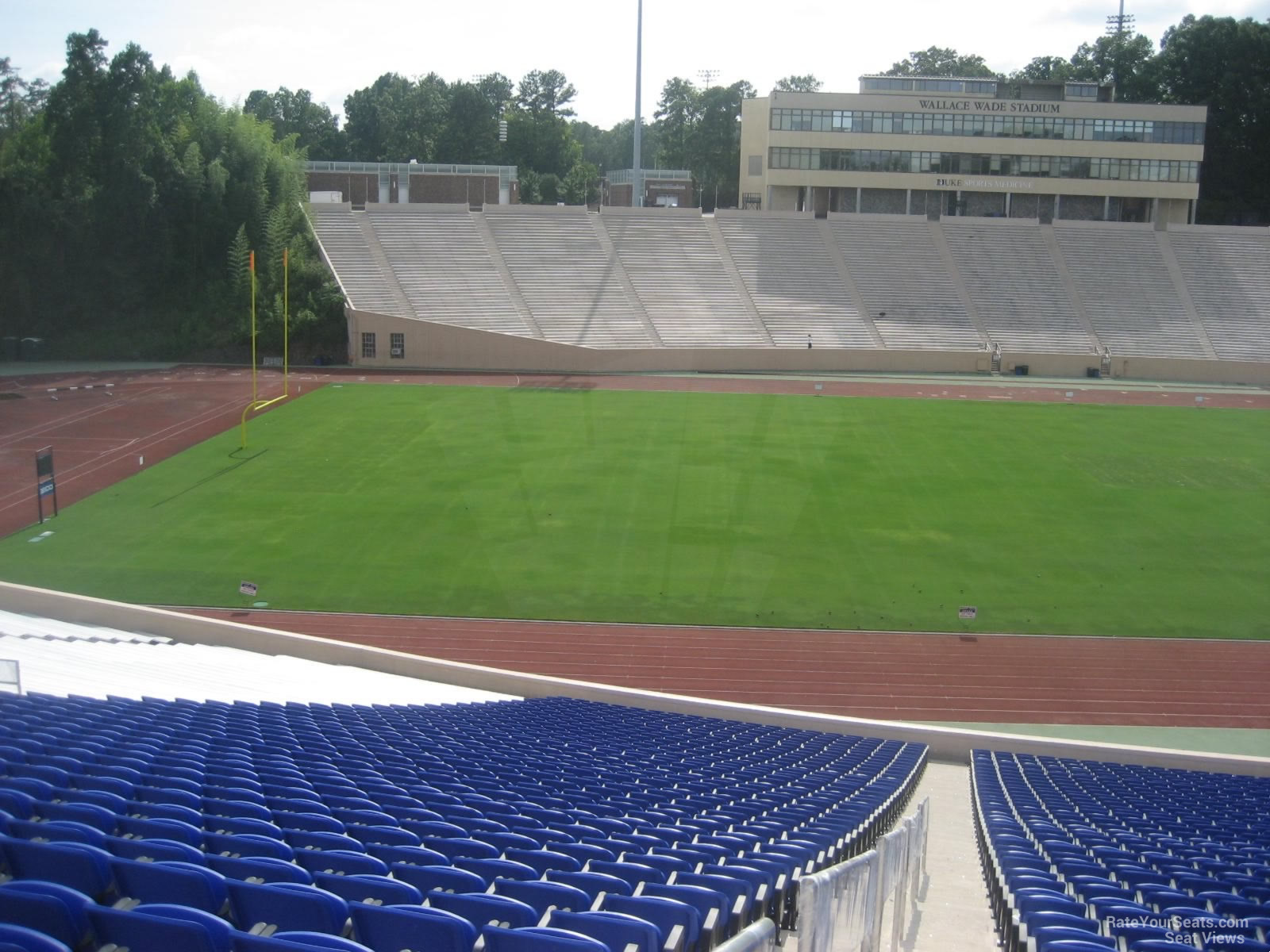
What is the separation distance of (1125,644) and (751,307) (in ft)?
125

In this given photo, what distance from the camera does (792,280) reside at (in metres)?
58.7

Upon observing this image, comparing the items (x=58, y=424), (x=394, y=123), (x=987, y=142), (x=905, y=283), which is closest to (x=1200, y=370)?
(x=905, y=283)

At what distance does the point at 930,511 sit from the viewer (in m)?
28.3

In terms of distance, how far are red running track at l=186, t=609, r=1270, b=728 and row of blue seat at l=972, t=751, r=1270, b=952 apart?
628 centimetres

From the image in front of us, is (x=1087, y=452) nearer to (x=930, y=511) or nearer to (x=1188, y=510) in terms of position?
(x=1188, y=510)

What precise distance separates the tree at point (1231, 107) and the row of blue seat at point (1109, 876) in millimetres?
76194

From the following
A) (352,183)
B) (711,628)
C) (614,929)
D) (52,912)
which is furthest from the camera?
(352,183)

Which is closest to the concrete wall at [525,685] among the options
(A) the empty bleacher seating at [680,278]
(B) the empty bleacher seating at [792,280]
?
(A) the empty bleacher seating at [680,278]

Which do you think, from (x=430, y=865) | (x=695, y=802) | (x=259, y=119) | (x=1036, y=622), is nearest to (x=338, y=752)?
(x=695, y=802)

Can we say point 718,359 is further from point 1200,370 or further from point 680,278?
point 1200,370

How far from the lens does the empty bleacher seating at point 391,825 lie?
3.71m

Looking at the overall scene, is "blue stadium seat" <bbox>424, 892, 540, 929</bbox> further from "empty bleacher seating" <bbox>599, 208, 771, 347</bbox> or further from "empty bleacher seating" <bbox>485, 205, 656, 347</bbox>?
"empty bleacher seating" <bbox>599, 208, 771, 347</bbox>

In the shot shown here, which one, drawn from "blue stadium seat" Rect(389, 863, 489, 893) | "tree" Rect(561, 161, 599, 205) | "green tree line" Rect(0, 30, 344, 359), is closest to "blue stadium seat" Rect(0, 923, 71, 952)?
"blue stadium seat" Rect(389, 863, 489, 893)

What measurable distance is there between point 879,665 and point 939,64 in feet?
339
